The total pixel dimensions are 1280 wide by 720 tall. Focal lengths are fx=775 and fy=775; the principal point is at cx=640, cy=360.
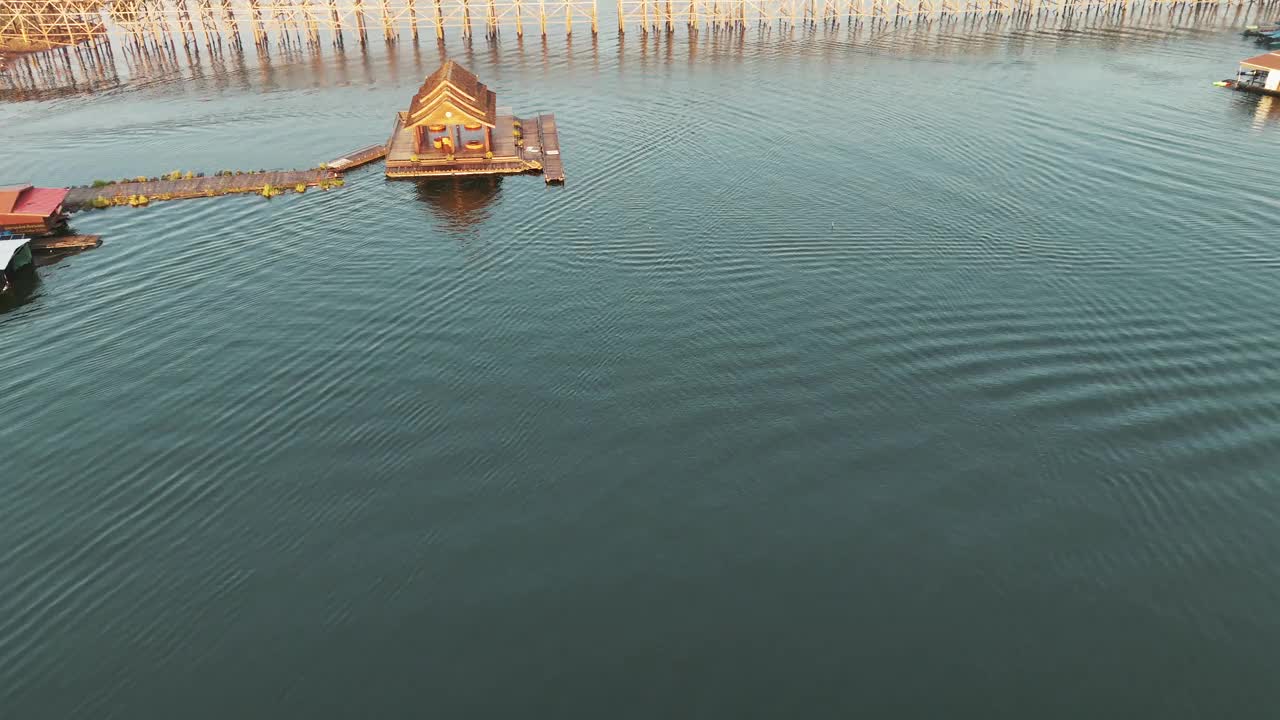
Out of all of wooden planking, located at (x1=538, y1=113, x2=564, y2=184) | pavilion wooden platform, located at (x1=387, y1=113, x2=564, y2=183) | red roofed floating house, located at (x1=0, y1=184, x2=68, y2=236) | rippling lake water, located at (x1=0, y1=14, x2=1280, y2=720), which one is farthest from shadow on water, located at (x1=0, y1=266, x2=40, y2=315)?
wooden planking, located at (x1=538, y1=113, x2=564, y2=184)

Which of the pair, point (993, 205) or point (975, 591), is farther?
point (993, 205)

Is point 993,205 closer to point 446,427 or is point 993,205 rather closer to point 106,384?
point 446,427

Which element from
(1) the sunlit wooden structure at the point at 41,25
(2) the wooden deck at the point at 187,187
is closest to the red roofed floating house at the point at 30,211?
(2) the wooden deck at the point at 187,187

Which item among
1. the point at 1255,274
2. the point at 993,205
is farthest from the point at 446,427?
the point at 1255,274

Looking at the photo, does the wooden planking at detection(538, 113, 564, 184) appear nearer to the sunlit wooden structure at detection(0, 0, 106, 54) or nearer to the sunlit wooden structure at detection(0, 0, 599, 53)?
the sunlit wooden structure at detection(0, 0, 599, 53)

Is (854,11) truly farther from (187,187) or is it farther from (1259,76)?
(187,187)

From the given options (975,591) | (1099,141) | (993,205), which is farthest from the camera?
(1099,141)

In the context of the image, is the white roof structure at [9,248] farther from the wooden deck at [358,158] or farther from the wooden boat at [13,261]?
the wooden deck at [358,158]
